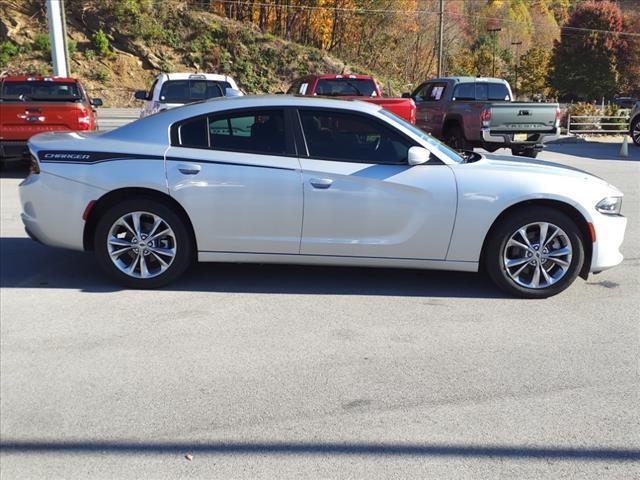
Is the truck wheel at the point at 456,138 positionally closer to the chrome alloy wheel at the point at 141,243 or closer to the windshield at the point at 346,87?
the windshield at the point at 346,87

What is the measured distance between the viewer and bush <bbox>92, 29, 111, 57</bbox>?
39156mm

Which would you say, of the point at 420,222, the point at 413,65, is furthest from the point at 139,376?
the point at 413,65

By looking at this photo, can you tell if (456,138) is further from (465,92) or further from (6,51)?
(6,51)

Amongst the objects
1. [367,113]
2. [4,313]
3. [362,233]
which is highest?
[367,113]

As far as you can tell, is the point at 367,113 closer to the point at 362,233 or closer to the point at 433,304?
the point at 362,233

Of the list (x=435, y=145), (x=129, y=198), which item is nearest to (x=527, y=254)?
(x=435, y=145)

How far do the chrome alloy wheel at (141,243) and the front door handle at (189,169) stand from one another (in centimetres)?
46

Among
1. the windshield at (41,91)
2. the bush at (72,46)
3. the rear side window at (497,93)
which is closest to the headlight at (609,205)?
the windshield at (41,91)

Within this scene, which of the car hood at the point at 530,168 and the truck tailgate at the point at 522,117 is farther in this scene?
the truck tailgate at the point at 522,117

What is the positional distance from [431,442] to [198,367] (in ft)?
5.11

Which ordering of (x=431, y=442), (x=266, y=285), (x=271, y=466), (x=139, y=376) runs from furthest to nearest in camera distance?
1. (x=266, y=285)
2. (x=139, y=376)
3. (x=431, y=442)
4. (x=271, y=466)

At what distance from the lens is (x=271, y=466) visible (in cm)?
307

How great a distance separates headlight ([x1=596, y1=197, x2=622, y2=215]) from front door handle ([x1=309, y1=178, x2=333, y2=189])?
220 cm

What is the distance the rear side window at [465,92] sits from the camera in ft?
52.6
